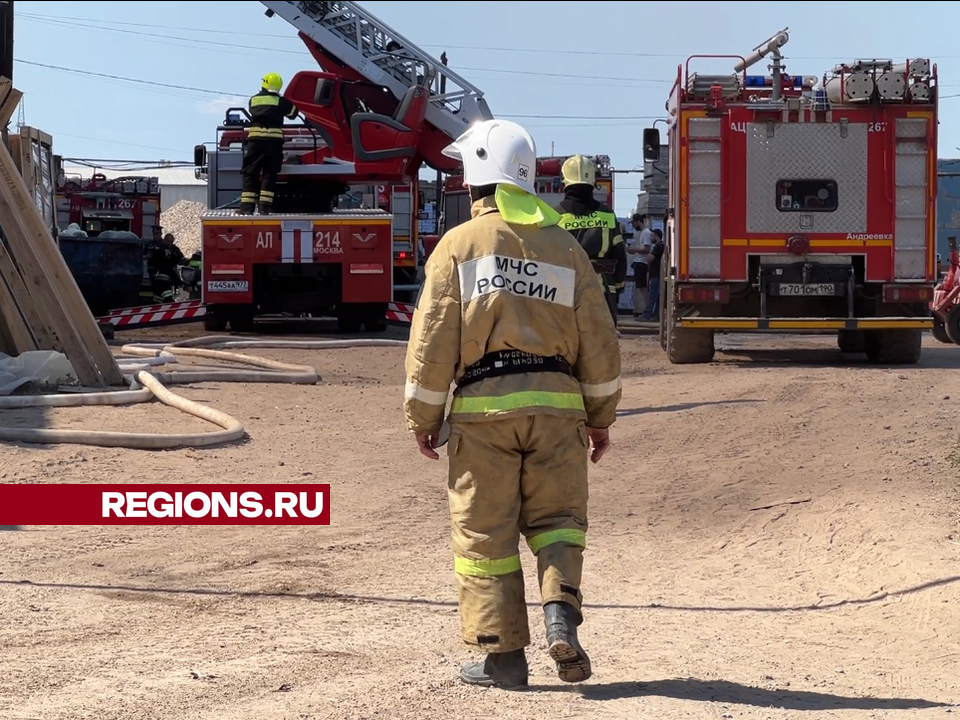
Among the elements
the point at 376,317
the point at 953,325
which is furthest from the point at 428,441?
the point at 376,317

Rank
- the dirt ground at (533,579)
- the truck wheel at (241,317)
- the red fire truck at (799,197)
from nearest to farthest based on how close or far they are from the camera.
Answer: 1. the dirt ground at (533,579)
2. the red fire truck at (799,197)
3. the truck wheel at (241,317)

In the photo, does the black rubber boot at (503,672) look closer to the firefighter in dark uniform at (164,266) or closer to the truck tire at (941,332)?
the truck tire at (941,332)

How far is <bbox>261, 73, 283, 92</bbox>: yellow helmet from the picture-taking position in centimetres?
1733

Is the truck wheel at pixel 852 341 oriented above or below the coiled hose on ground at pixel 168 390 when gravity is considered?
above

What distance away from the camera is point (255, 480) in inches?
308

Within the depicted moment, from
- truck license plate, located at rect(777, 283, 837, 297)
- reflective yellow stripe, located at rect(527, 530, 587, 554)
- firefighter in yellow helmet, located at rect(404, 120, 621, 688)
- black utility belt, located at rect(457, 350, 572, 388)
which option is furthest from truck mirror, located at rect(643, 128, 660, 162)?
reflective yellow stripe, located at rect(527, 530, 587, 554)

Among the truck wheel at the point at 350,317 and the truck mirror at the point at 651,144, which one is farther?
the truck wheel at the point at 350,317

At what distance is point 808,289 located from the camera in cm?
1328

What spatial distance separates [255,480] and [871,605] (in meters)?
3.55

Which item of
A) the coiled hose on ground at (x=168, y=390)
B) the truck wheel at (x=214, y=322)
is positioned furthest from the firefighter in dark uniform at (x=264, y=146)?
the coiled hose on ground at (x=168, y=390)

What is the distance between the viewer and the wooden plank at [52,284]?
9.98 m

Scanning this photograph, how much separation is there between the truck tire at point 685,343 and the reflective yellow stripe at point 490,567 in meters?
9.26

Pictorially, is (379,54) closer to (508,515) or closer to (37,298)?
(37,298)

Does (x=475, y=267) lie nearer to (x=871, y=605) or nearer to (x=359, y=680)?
(x=359, y=680)
